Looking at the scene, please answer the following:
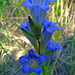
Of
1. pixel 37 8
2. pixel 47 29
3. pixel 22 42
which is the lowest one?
pixel 22 42

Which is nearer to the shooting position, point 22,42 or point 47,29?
point 47,29

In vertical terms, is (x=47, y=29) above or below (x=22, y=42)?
Answer: above

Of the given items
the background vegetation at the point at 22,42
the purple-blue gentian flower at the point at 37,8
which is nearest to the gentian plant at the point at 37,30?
the purple-blue gentian flower at the point at 37,8

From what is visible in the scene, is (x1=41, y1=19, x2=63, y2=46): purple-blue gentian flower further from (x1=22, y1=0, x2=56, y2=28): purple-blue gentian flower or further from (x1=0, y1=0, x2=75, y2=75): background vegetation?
(x1=0, y1=0, x2=75, y2=75): background vegetation

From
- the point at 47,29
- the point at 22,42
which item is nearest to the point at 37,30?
the point at 47,29

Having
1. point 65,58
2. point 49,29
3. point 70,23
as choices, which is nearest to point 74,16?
point 70,23

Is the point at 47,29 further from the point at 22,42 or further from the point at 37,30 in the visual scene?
the point at 22,42

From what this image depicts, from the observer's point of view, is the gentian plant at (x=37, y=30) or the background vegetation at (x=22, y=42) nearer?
the gentian plant at (x=37, y=30)

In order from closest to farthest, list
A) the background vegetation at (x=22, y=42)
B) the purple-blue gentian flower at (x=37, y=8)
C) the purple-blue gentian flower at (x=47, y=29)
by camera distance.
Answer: the purple-blue gentian flower at (x=37, y=8), the purple-blue gentian flower at (x=47, y=29), the background vegetation at (x=22, y=42)

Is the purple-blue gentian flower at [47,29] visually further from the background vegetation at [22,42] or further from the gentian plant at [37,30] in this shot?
the background vegetation at [22,42]
